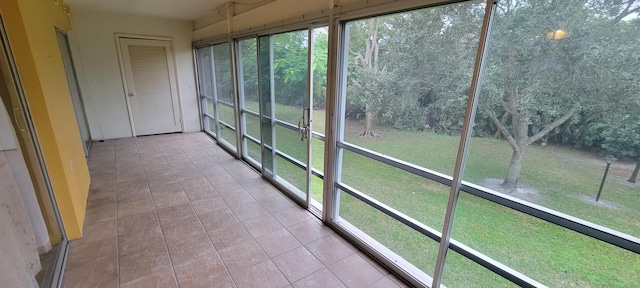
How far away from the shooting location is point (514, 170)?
1.32 metres

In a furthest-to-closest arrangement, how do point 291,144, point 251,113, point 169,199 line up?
point 251,113, point 291,144, point 169,199

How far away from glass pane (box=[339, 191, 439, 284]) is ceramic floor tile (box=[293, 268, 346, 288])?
551 millimetres

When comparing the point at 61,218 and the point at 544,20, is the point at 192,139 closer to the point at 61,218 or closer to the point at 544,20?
the point at 61,218

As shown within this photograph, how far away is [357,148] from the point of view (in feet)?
7.24

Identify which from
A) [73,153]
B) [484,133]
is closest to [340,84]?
[484,133]

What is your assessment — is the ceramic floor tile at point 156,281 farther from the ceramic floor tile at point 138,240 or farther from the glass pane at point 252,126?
the glass pane at point 252,126

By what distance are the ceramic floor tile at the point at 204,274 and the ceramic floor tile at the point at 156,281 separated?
0.15 feet

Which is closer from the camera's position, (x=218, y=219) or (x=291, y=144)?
(x=218, y=219)

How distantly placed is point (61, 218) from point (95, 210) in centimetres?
60

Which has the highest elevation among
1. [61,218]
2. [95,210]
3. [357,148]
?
[357,148]

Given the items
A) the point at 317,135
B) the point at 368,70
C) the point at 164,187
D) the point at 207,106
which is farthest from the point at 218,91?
the point at 368,70

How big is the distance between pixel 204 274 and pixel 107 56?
515cm

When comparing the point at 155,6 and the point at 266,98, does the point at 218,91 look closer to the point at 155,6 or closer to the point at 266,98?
the point at 155,6

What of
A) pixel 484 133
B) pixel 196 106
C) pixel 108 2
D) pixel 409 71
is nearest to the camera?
pixel 484 133
